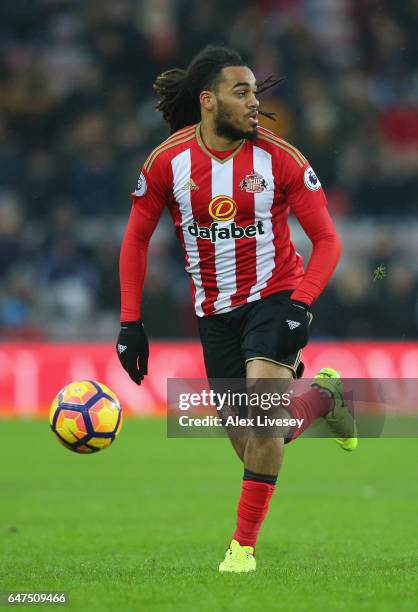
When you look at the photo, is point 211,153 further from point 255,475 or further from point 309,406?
point 255,475

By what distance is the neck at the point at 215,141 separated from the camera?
5.64 metres

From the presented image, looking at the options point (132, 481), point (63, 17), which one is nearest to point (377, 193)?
point (63, 17)

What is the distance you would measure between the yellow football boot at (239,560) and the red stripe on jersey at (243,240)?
1112 millimetres

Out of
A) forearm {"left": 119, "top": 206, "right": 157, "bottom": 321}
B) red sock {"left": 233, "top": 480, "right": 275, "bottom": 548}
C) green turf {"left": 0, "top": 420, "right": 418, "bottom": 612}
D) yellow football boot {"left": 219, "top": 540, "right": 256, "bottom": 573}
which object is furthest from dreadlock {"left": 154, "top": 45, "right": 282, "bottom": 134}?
green turf {"left": 0, "top": 420, "right": 418, "bottom": 612}

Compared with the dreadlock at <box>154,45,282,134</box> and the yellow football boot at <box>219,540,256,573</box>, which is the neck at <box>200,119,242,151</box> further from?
the yellow football boot at <box>219,540,256,573</box>

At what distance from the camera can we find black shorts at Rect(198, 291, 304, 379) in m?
5.44

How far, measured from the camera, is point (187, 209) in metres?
5.67

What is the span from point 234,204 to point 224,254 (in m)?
0.26

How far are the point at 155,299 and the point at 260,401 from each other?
8.94 meters

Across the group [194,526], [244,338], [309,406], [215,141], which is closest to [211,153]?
[215,141]

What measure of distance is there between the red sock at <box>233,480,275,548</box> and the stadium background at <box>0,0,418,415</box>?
852 centimetres

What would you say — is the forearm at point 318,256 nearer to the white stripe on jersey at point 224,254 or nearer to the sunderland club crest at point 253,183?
the sunderland club crest at point 253,183

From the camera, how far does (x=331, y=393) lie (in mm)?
6234

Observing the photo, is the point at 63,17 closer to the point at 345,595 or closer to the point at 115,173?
the point at 115,173
